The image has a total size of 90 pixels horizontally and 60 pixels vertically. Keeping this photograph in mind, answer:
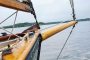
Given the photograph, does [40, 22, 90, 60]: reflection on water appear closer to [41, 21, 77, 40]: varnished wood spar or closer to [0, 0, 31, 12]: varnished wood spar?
[41, 21, 77, 40]: varnished wood spar

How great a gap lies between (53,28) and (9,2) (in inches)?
107

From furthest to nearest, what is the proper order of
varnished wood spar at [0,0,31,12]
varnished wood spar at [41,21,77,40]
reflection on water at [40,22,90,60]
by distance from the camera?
reflection on water at [40,22,90,60] → varnished wood spar at [41,21,77,40] → varnished wood spar at [0,0,31,12]

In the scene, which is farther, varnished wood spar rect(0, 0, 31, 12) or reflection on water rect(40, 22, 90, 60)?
reflection on water rect(40, 22, 90, 60)

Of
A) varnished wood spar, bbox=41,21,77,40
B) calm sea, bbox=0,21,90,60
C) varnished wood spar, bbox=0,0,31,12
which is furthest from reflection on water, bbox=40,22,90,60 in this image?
varnished wood spar, bbox=0,0,31,12

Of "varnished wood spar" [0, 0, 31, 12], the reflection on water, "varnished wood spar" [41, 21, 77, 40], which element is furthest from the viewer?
the reflection on water

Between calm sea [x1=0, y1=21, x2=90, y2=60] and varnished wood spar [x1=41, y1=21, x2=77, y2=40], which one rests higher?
varnished wood spar [x1=41, y1=21, x2=77, y2=40]

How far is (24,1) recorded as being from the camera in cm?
624

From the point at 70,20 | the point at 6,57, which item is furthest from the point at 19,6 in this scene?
the point at 70,20

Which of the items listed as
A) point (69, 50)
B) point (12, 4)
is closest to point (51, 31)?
point (12, 4)

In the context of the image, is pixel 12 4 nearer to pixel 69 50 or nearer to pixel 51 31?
pixel 51 31

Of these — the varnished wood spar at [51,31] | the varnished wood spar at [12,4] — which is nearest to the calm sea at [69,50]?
the varnished wood spar at [51,31]

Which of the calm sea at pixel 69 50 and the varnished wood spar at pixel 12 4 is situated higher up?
the varnished wood spar at pixel 12 4

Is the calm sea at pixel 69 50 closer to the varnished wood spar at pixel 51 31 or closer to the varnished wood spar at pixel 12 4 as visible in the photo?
the varnished wood spar at pixel 51 31

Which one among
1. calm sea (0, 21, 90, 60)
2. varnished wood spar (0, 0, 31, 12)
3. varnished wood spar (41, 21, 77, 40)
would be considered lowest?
calm sea (0, 21, 90, 60)
